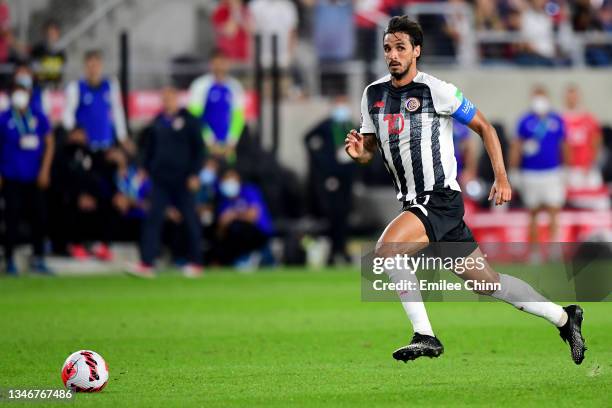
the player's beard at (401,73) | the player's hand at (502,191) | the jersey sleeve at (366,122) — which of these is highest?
the player's beard at (401,73)

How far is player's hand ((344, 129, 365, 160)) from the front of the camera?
28.1 ft

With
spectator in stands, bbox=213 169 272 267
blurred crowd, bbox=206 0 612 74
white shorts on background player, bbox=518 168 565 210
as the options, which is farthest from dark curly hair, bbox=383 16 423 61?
blurred crowd, bbox=206 0 612 74

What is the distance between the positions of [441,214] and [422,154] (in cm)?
40

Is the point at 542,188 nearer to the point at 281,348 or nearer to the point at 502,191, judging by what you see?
the point at 281,348

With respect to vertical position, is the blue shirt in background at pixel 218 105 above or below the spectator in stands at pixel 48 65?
below

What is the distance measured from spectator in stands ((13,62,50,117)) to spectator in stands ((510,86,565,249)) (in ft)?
22.7

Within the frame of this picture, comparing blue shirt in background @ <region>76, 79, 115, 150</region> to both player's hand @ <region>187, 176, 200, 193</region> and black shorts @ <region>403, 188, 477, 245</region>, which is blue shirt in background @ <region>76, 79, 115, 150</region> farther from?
black shorts @ <region>403, 188, 477, 245</region>

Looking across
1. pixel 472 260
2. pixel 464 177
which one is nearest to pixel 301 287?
pixel 464 177

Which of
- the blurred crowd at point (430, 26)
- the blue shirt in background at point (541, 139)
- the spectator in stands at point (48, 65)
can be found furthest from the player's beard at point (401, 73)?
the blurred crowd at point (430, 26)

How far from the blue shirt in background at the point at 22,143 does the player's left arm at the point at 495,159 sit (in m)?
10.1

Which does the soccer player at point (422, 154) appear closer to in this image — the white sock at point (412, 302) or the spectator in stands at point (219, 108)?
the white sock at point (412, 302)

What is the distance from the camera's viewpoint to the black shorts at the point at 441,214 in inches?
333

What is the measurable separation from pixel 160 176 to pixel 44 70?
4.02m

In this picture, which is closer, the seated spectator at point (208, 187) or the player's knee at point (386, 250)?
the player's knee at point (386, 250)
